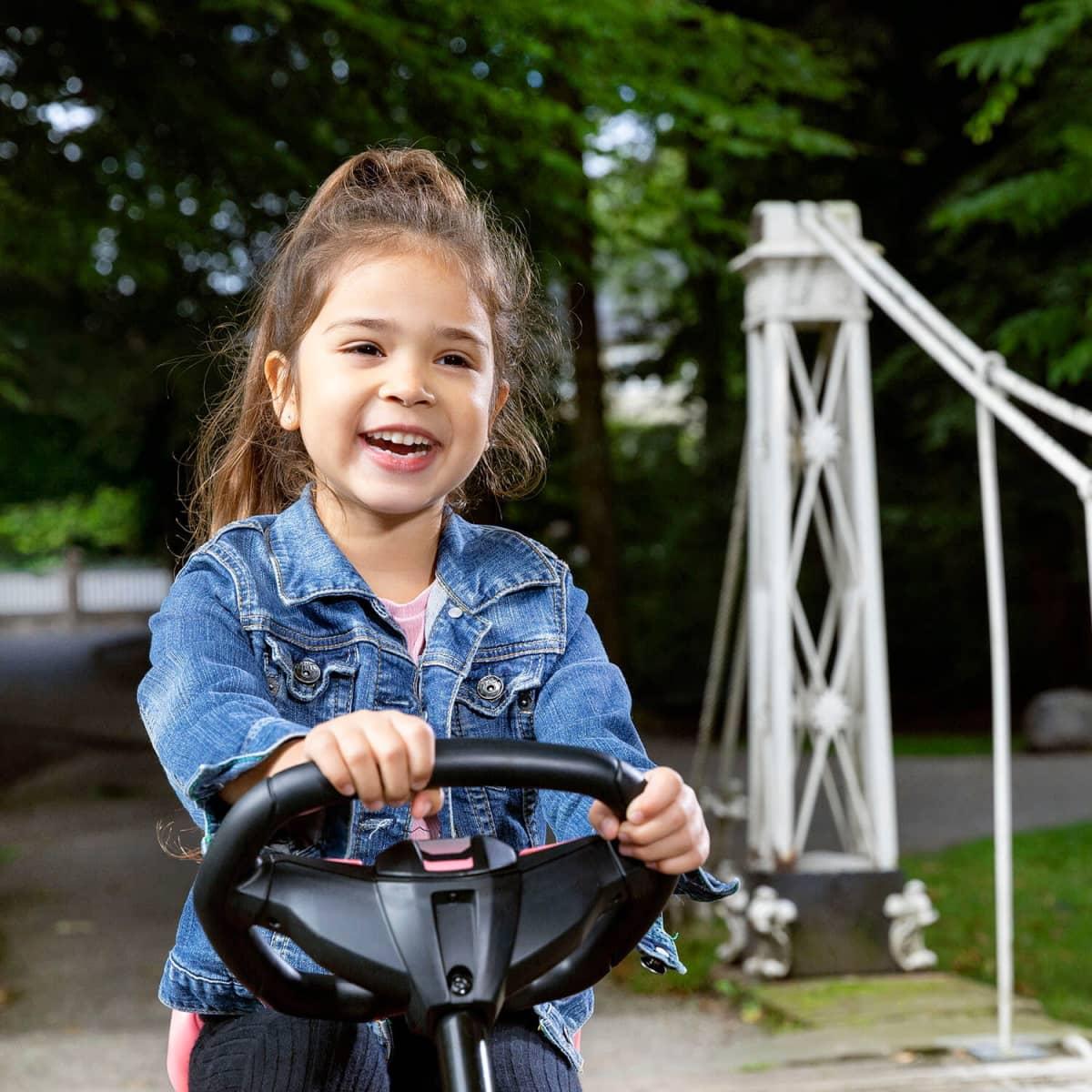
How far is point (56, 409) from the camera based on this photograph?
11.6 meters

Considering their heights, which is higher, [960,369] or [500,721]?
[960,369]

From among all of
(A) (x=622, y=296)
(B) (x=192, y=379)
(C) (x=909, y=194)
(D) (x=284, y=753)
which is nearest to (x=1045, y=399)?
(D) (x=284, y=753)

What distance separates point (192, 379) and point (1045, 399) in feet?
25.3

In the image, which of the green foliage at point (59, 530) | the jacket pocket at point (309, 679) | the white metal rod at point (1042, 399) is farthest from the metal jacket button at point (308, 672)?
the green foliage at point (59, 530)

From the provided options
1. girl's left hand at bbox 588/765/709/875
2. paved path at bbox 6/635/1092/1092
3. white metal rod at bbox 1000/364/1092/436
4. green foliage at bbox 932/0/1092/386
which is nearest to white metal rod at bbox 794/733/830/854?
paved path at bbox 6/635/1092/1092

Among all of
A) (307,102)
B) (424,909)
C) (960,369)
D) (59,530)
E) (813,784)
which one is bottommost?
(813,784)

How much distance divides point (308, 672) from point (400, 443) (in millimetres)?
256

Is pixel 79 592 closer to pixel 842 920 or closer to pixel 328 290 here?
pixel 842 920

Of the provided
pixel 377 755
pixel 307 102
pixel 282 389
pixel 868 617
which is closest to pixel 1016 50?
pixel 868 617

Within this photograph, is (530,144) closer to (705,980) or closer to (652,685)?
(705,980)

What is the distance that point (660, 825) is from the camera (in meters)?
1.25

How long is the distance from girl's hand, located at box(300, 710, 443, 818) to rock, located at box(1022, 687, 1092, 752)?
1013 centimetres

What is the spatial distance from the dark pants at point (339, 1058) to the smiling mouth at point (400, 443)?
572 millimetres

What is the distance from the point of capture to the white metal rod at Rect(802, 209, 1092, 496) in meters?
2.76
